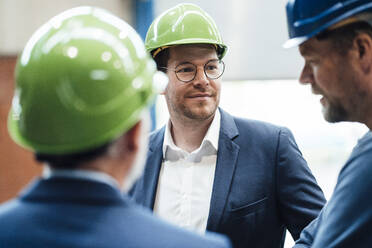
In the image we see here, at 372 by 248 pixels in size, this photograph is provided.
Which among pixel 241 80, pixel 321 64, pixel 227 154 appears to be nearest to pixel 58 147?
pixel 321 64

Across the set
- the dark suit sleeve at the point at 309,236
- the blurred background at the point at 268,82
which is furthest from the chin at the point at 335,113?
the blurred background at the point at 268,82

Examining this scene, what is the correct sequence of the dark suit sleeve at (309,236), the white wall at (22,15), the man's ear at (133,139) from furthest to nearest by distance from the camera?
the white wall at (22,15)
the dark suit sleeve at (309,236)
the man's ear at (133,139)

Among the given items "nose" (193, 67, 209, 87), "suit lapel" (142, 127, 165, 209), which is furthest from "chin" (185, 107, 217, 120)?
"suit lapel" (142, 127, 165, 209)

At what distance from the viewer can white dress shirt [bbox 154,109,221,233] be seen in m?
1.91

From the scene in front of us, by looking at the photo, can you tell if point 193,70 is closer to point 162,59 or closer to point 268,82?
point 162,59

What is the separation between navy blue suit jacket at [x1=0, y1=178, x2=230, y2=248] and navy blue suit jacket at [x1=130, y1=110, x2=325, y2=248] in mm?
956

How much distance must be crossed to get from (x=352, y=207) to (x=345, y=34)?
1.66ft

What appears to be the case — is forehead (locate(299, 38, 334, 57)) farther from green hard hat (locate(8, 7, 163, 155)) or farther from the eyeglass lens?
the eyeglass lens

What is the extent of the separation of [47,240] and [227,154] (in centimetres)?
127

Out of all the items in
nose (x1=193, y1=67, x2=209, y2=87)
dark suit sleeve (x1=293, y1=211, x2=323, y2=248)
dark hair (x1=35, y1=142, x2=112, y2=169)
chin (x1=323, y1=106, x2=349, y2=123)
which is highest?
nose (x1=193, y1=67, x2=209, y2=87)

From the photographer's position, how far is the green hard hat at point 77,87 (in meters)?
0.90

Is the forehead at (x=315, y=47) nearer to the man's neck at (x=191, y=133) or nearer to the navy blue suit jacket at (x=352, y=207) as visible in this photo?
the navy blue suit jacket at (x=352, y=207)

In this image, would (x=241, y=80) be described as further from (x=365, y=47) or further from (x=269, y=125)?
(x=365, y=47)

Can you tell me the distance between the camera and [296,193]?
1.88m
